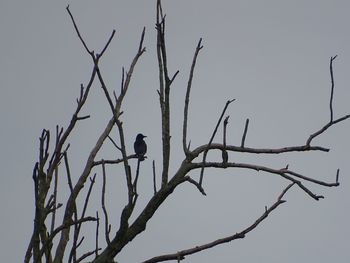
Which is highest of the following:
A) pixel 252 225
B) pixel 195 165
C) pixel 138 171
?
pixel 195 165

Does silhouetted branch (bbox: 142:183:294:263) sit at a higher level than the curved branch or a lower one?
lower

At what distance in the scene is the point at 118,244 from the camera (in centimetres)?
269

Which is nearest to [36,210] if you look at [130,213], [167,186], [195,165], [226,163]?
[130,213]

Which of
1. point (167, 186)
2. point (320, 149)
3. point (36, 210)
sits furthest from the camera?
point (320, 149)

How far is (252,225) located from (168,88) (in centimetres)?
87

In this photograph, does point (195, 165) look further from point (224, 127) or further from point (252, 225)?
point (252, 225)

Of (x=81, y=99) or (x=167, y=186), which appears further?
(x=81, y=99)

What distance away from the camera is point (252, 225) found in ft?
8.81

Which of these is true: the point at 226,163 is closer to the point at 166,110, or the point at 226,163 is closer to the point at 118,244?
the point at 166,110

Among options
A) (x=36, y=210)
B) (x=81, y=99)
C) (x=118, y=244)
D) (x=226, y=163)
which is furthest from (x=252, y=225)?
(x=81, y=99)

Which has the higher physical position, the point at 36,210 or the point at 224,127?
the point at 224,127

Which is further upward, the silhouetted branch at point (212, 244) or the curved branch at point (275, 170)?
the curved branch at point (275, 170)

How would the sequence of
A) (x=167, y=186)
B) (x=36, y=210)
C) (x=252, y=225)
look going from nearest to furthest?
1. (x=36, y=210)
2. (x=252, y=225)
3. (x=167, y=186)

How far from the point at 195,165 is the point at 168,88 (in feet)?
1.48
